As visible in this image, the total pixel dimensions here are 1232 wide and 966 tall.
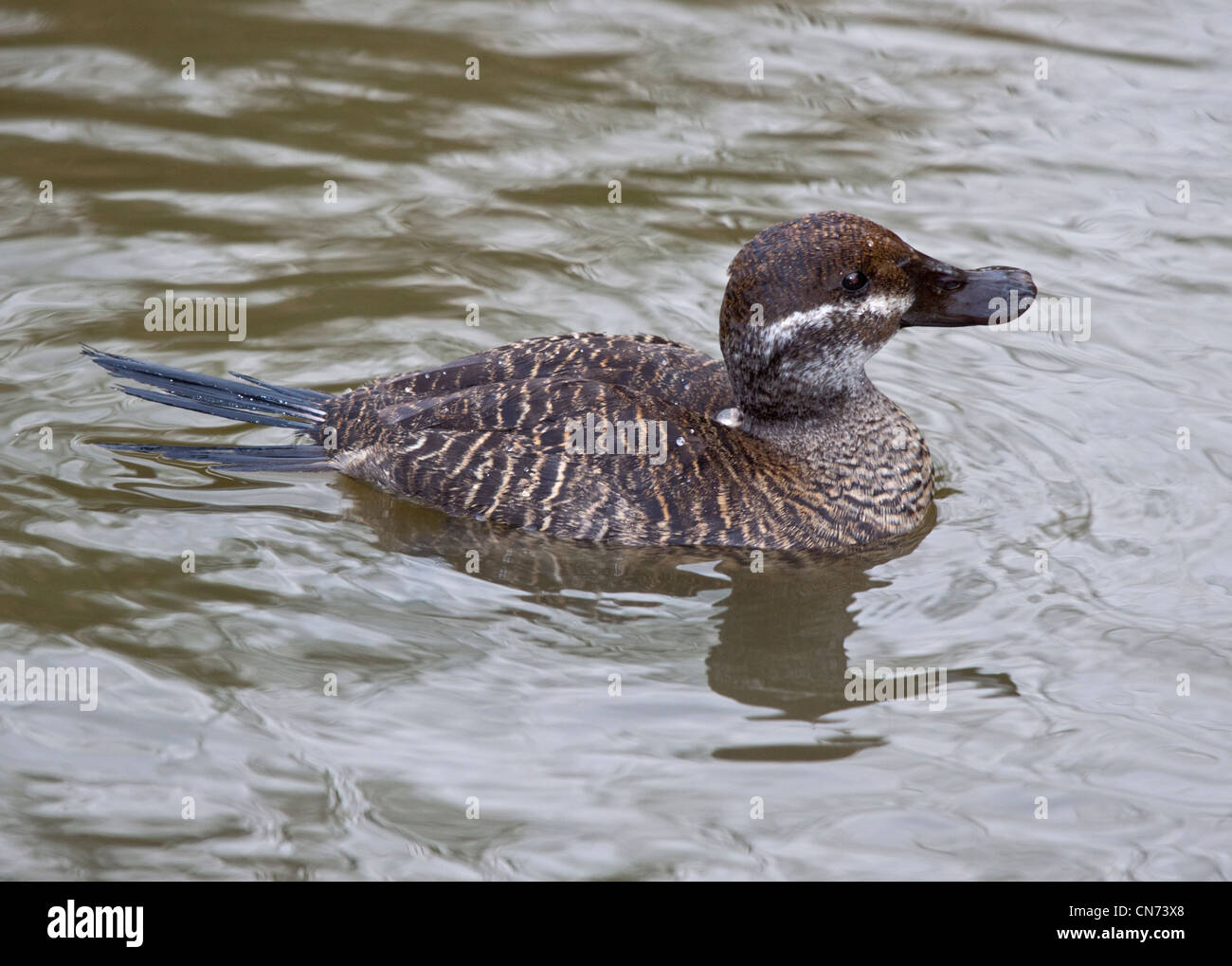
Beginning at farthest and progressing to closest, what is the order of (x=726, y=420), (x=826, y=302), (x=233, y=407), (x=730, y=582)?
(x=233, y=407)
(x=726, y=420)
(x=730, y=582)
(x=826, y=302)

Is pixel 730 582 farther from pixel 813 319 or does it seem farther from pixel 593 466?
pixel 813 319

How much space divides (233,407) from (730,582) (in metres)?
2.28

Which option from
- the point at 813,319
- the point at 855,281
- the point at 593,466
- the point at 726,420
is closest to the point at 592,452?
the point at 593,466

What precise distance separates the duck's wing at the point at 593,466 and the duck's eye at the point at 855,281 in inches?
29.2

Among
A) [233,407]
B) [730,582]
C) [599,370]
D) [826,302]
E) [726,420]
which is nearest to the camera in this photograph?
[826,302]

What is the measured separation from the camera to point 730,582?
5969 millimetres

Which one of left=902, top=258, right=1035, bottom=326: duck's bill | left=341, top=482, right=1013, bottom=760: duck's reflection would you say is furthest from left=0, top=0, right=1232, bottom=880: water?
left=902, top=258, right=1035, bottom=326: duck's bill

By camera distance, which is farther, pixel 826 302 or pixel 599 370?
pixel 599 370

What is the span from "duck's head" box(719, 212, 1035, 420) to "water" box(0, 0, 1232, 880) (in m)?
0.73

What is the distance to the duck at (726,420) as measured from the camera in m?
5.88

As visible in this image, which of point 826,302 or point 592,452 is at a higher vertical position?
point 826,302

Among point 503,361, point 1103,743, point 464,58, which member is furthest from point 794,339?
point 464,58

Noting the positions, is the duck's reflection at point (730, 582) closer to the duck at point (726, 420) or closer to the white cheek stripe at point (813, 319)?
the duck at point (726, 420)
